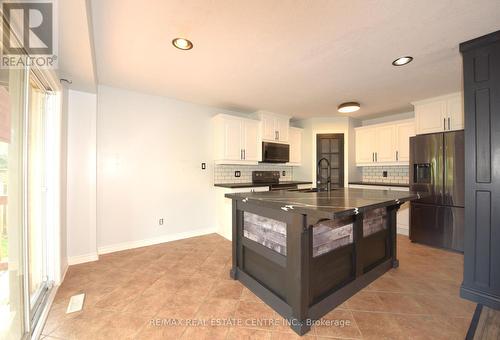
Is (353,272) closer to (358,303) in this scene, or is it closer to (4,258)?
(358,303)

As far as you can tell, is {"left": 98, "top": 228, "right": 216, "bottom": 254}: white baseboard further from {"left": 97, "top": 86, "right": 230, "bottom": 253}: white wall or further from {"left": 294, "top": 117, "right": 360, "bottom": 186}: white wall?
{"left": 294, "top": 117, "right": 360, "bottom": 186}: white wall

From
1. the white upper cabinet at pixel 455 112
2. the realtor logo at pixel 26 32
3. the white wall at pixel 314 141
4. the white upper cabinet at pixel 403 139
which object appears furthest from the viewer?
the white wall at pixel 314 141

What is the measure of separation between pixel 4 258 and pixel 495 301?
3.85 m

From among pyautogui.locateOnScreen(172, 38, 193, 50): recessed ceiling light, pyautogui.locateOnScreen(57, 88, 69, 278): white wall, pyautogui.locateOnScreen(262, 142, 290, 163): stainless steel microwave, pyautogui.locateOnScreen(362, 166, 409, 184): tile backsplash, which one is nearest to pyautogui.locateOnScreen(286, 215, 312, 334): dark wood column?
pyautogui.locateOnScreen(172, 38, 193, 50): recessed ceiling light

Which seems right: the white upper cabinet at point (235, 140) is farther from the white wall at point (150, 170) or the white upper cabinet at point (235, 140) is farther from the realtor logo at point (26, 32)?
the realtor logo at point (26, 32)

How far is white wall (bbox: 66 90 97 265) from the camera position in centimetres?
269

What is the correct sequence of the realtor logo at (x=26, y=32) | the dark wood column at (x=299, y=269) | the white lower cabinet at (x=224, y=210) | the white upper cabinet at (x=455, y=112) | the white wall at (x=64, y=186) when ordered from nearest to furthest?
the realtor logo at (x=26, y=32)
the dark wood column at (x=299, y=269)
the white wall at (x=64, y=186)
the white upper cabinet at (x=455, y=112)
the white lower cabinet at (x=224, y=210)

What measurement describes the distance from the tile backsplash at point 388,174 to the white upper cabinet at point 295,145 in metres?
1.63

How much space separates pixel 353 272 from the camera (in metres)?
2.04

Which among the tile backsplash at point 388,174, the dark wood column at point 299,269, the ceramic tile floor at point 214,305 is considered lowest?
the ceramic tile floor at point 214,305

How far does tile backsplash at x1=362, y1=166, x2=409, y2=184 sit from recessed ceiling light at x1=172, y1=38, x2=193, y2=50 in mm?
4633

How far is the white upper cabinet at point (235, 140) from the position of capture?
12.6 ft

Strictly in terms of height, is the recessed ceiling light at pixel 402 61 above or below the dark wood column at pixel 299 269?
above

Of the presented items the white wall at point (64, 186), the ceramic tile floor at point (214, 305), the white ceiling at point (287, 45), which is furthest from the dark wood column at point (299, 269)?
the white wall at point (64, 186)
